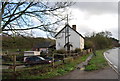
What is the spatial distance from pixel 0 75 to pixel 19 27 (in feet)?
9.61

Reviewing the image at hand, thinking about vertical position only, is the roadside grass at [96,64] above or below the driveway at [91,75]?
below

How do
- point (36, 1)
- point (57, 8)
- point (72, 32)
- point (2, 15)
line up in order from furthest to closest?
point (72, 32)
point (57, 8)
point (36, 1)
point (2, 15)

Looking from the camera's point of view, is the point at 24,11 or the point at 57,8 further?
the point at 57,8

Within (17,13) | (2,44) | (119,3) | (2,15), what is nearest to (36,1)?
(17,13)

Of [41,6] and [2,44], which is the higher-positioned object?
[41,6]

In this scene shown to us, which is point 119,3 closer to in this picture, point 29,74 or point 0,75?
point 29,74

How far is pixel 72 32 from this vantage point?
4741 cm

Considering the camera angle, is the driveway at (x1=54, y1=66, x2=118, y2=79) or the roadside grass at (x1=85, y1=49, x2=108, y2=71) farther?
the roadside grass at (x1=85, y1=49, x2=108, y2=71)

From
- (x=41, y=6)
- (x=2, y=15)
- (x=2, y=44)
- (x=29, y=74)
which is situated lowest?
(x=29, y=74)

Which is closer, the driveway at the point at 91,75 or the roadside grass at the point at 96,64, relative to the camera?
the driveway at the point at 91,75

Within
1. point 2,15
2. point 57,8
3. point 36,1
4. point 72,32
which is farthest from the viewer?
point 72,32

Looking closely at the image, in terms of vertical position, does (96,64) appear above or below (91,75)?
below

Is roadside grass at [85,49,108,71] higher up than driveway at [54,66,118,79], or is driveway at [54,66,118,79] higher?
driveway at [54,66,118,79]

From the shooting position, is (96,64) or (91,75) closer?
(91,75)
